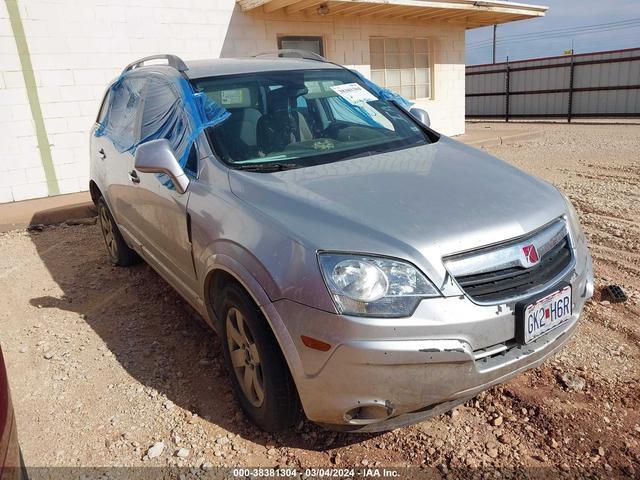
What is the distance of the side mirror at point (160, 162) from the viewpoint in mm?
2701

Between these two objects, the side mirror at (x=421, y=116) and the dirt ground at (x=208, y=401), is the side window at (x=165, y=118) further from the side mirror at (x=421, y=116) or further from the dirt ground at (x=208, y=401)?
the side mirror at (x=421, y=116)

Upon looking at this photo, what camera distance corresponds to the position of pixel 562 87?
17.0 meters

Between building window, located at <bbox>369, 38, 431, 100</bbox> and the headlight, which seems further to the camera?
building window, located at <bbox>369, 38, 431, 100</bbox>

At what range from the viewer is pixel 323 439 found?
8.21 ft

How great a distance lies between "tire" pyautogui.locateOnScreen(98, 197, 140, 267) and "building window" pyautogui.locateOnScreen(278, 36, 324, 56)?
5.62 m

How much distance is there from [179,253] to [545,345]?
1978mm

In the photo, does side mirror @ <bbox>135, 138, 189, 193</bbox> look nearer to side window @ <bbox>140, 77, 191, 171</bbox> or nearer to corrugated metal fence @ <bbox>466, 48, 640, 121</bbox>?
side window @ <bbox>140, 77, 191, 171</bbox>

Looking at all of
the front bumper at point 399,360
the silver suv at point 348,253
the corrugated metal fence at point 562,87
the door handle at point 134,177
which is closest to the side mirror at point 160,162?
the silver suv at point 348,253

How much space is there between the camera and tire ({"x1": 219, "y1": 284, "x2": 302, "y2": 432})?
A: 7.39ft

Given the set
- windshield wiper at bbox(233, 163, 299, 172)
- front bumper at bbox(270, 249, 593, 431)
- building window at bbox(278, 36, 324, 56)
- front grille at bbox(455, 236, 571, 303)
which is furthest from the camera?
building window at bbox(278, 36, 324, 56)

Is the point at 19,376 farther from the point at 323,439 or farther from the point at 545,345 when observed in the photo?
the point at 545,345

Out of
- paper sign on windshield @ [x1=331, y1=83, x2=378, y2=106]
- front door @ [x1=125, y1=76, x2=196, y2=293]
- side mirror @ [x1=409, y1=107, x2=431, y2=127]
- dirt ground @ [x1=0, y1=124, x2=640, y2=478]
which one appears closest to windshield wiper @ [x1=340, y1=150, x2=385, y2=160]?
paper sign on windshield @ [x1=331, y1=83, x2=378, y2=106]

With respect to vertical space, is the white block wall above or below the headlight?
above

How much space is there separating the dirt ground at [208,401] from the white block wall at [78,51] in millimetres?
3504
